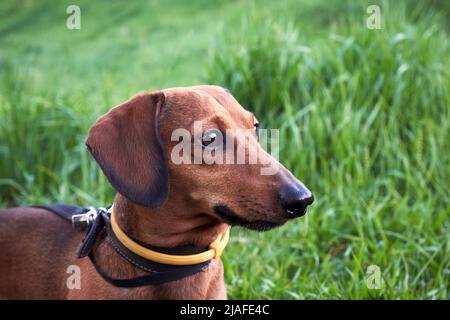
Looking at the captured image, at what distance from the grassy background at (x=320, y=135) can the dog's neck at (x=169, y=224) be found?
0.96 m

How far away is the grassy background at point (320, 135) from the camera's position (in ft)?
12.5

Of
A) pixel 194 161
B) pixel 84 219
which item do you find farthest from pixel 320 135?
pixel 194 161

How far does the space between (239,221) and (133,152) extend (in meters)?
0.45

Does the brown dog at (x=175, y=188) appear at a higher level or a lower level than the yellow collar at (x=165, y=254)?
higher

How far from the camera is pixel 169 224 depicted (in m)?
2.64

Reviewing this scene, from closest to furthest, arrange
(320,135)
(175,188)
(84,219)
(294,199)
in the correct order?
1. (294,199)
2. (175,188)
3. (84,219)
4. (320,135)

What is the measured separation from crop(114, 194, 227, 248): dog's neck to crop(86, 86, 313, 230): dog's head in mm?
48

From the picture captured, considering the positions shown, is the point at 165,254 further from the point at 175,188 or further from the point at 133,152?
the point at 133,152

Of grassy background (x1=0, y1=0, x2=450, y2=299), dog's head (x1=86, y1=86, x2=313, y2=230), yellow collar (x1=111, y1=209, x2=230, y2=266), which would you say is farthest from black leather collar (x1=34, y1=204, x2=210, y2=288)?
grassy background (x1=0, y1=0, x2=450, y2=299)

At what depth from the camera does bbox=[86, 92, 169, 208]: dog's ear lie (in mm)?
2535

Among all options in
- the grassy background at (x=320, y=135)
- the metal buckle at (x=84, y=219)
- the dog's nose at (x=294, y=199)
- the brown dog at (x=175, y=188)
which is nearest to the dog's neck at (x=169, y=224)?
the brown dog at (x=175, y=188)

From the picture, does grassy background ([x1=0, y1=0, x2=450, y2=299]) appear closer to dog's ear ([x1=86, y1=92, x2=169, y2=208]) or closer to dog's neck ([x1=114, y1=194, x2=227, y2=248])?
dog's neck ([x1=114, y1=194, x2=227, y2=248])

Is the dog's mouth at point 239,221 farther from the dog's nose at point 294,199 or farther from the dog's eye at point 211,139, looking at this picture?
the dog's eye at point 211,139
